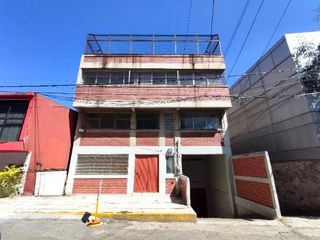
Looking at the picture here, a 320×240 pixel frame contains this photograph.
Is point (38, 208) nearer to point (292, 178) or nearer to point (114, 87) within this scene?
point (114, 87)

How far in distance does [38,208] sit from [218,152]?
10.7m

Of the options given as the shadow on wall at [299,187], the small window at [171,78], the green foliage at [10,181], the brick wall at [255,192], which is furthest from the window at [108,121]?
→ the shadow on wall at [299,187]

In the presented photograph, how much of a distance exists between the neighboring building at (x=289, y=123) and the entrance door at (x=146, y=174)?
7168mm

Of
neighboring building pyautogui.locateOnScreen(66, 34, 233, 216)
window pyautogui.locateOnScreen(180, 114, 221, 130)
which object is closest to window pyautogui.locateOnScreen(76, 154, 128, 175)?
neighboring building pyautogui.locateOnScreen(66, 34, 233, 216)

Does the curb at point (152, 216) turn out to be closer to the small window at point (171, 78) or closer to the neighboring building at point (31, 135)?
the neighboring building at point (31, 135)

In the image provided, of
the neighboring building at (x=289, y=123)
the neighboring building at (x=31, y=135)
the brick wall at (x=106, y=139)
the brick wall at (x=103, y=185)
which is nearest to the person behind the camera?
the neighboring building at (x=289, y=123)

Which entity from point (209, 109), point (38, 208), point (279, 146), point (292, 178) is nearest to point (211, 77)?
point (209, 109)

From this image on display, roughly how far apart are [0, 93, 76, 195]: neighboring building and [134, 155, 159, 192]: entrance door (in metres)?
4.74

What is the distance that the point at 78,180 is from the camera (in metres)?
14.5

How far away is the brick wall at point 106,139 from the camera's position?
15375 mm

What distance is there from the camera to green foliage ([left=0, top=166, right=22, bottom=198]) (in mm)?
11797

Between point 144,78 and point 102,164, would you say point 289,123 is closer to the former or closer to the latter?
point 144,78

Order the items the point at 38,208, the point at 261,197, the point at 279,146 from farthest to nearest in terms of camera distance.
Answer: the point at 279,146
the point at 261,197
the point at 38,208

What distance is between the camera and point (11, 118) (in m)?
13.3
